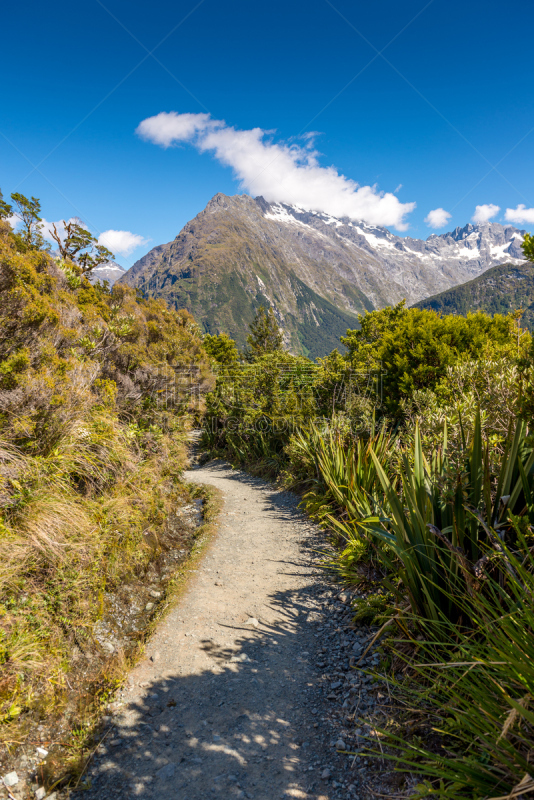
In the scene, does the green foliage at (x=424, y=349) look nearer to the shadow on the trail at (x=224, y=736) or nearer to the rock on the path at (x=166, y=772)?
the shadow on the trail at (x=224, y=736)

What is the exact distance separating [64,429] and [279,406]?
7135 millimetres

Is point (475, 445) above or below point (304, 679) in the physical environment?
above

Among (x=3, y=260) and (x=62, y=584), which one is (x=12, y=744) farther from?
(x=3, y=260)

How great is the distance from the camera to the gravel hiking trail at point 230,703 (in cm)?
223

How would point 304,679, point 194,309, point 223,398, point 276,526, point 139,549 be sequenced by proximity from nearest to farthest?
point 304,679 < point 139,549 < point 276,526 < point 223,398 < point 194,309

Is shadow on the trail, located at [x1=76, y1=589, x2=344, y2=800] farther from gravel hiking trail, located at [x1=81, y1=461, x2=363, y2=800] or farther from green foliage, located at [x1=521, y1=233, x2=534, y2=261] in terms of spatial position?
green foliage, located at [x1=521, y1=233, x2=534, y2=261]

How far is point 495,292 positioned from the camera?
178125 millimetres

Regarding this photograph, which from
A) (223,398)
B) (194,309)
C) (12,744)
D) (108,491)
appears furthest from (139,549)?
(194,309)

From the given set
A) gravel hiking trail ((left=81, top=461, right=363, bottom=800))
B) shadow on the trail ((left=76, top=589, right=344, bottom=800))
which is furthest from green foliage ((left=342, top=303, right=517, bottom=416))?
shadow on the trail ((left=76, top=589, right=344, bottom=800))

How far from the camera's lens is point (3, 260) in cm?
420

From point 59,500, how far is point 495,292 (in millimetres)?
215266

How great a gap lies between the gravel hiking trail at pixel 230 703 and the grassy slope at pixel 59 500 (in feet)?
1.69

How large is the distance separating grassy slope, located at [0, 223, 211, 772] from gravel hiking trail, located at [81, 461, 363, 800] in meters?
0.51

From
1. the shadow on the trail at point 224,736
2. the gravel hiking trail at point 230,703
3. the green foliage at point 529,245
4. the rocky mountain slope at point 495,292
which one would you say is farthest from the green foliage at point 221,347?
the rocky mountain slope at point 495,292
